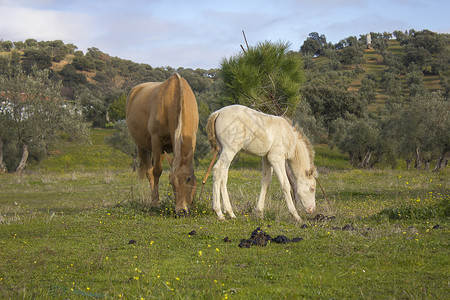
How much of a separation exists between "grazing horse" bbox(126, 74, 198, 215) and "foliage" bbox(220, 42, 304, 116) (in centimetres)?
225

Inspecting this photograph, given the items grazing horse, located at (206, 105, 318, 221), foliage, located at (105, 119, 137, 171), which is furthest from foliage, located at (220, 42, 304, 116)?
foliage, located at (105, 119, 137, 171)

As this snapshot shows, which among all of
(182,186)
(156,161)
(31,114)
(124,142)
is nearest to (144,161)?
(156,161)

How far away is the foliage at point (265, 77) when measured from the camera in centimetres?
1321

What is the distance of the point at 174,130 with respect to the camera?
35.1 ft

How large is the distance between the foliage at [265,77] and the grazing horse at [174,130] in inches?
88.5

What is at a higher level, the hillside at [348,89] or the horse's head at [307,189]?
the hillside at [348,89]

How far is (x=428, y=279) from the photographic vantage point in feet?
16.5

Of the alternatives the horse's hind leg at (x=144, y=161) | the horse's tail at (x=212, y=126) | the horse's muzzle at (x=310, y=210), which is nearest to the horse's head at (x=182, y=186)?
the horse's tail at (x=212, y=126)

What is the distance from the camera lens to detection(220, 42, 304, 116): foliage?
13.2m

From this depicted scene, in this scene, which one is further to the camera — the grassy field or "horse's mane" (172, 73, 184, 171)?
"horse's mane" (172, 73, 184, 171)

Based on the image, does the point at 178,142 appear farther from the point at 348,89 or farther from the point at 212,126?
the point at 348,89

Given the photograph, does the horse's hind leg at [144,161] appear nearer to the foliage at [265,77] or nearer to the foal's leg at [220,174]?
the foliage at [265,77]

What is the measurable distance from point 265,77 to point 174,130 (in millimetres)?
4420

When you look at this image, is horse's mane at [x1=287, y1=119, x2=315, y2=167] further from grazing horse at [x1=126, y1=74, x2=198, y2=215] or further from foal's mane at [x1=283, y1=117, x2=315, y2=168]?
grazing horse at [x1=126, y1=74, x2=198, y2=215]
